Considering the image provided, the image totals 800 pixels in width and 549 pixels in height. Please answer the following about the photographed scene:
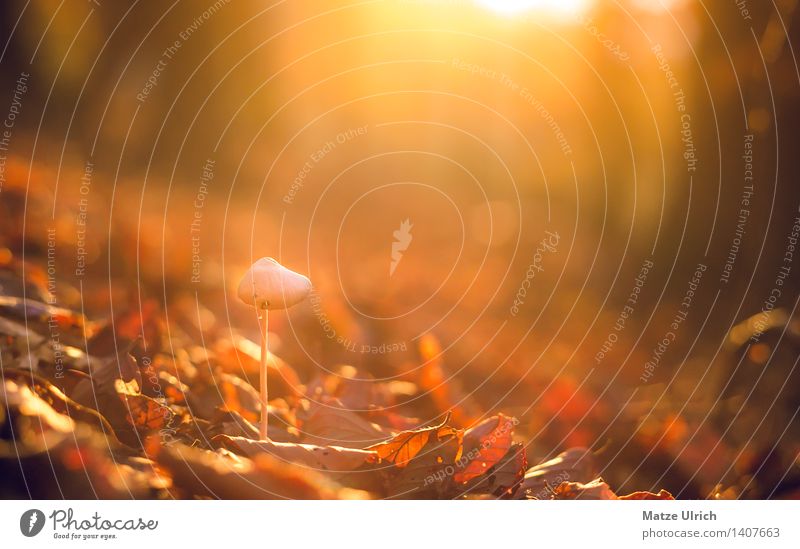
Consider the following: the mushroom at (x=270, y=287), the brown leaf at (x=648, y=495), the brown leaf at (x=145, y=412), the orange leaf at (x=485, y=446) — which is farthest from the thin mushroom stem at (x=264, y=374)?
the brown leaf at (x=648, y=495)

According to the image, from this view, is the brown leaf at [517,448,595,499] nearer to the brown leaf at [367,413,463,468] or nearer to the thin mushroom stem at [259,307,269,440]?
the brown leaf at [367,413,463,468]

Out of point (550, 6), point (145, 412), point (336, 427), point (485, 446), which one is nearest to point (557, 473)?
point (485, 446)

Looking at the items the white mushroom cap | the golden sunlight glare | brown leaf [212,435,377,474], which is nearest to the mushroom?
the white mushroom cap

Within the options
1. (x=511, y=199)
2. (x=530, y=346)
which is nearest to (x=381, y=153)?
(x=511, y=199)
